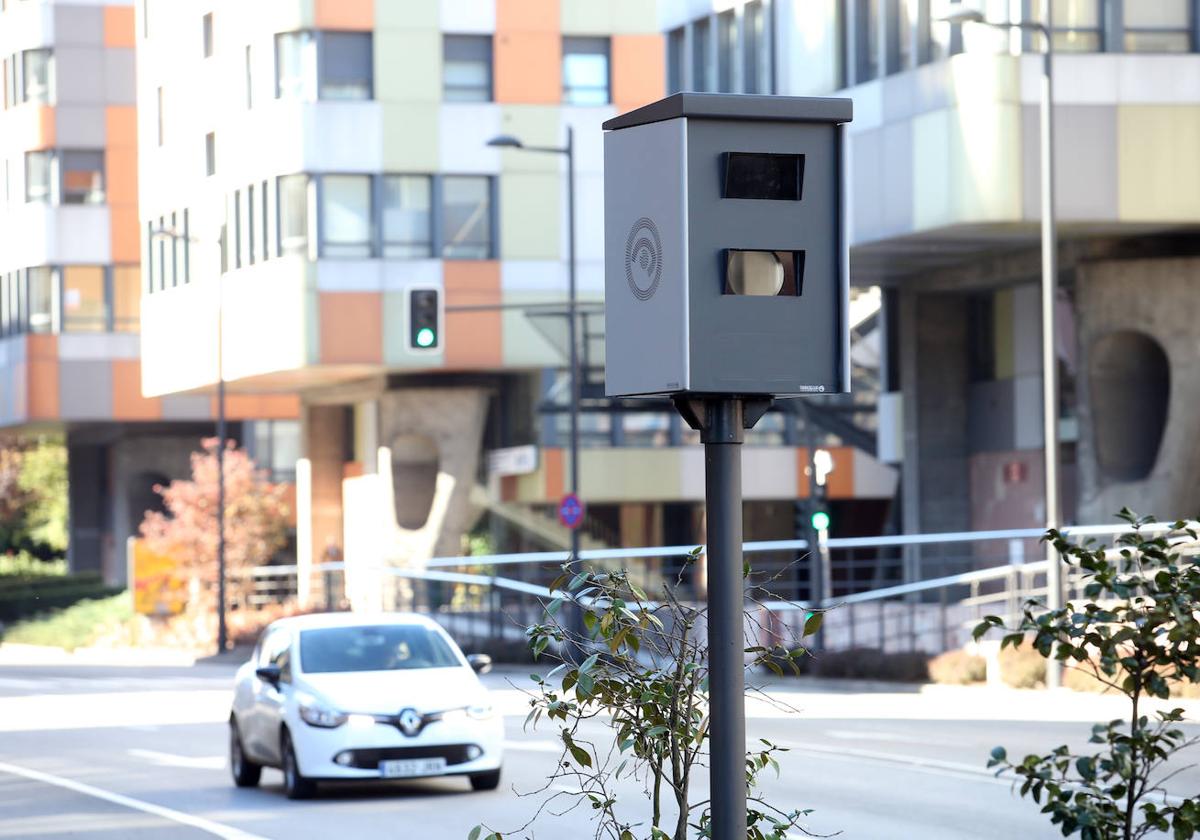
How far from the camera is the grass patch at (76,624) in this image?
204 feet

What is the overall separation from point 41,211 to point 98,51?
5.50 metres

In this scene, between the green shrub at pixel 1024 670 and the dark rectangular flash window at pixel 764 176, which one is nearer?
the dark rectangular flash window at pixel 764 176

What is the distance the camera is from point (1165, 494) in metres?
35.2

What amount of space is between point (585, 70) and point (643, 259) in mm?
50944

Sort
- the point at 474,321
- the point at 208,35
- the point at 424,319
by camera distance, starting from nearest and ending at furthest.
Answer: the point at 424,319, the point at 474,321, the point at 208,35

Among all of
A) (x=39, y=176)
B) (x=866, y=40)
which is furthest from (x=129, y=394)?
(x=866, y=40)

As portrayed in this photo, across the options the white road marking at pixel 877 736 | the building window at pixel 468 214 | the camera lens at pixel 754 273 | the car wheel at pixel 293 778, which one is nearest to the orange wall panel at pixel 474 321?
the building window at pixel 468 214

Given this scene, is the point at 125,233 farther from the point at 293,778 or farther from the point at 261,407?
the point at 293,778

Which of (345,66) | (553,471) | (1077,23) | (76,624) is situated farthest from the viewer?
(76,624)

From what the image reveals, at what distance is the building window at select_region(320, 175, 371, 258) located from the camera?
172 ft

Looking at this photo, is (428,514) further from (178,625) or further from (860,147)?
(860,147)

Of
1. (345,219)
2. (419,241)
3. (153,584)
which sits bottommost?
(153,584)

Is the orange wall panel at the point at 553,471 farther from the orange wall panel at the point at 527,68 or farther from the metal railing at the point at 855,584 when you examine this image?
the orange wall panel at the point at 527,68

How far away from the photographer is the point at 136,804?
1645 cm
